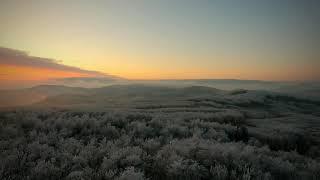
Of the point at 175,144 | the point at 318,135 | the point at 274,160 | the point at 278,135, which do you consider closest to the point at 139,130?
the point at 175,144

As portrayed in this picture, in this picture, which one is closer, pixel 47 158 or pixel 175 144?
pixel 47 158

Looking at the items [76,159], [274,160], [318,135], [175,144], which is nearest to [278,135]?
[318,135]

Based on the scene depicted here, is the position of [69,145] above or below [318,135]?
above

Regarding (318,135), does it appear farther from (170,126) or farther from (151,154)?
(151,154)

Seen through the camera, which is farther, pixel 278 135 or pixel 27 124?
pixel 278 135

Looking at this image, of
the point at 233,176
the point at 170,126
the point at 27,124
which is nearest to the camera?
the point at 233,176

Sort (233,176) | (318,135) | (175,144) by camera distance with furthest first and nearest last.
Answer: (318,135) < (175,144) < (233,176)

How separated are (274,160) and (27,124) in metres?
9.68

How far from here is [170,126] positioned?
1423 cm

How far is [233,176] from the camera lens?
7.41m

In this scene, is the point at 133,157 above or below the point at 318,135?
above

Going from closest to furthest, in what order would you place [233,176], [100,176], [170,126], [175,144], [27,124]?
[100,176]
[233,176]
[175,144]
[27,124]
[170,126]

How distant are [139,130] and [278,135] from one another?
8.20m

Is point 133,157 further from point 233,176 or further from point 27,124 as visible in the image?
point 27,124
